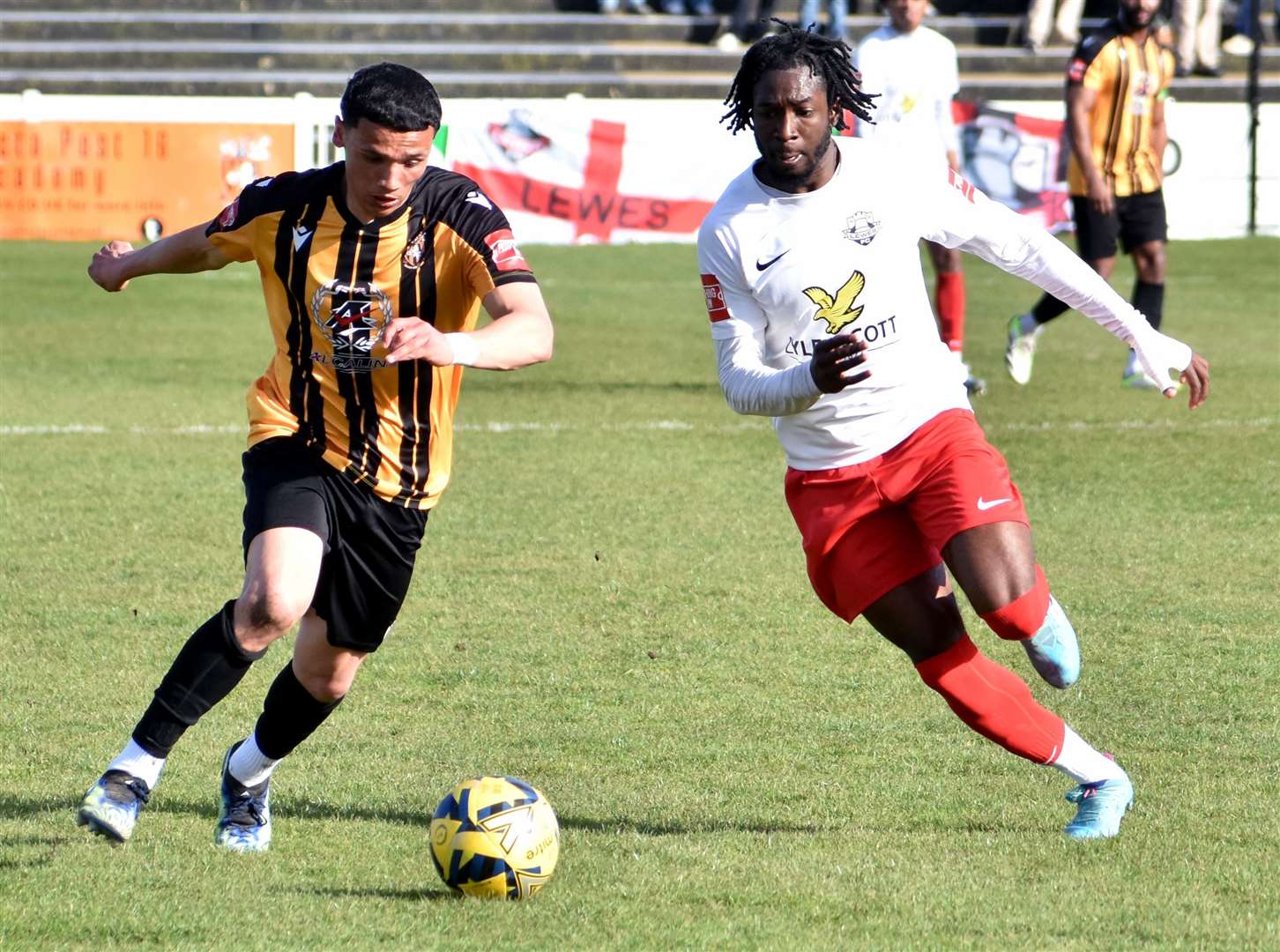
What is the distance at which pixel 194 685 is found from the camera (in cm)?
450

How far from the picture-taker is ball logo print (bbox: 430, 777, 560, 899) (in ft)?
14.0

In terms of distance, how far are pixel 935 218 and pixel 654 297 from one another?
12907 mm

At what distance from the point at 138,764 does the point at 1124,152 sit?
29.9 feet

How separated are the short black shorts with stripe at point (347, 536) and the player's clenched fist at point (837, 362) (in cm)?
116

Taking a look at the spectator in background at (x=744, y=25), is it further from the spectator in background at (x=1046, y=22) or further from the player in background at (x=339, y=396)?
the player in background at (x=339, y=396)

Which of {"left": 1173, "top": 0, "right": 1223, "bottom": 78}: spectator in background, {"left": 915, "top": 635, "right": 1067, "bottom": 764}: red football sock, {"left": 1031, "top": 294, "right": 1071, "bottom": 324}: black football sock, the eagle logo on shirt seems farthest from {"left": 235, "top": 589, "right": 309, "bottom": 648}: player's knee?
{"left": 1173, "top": 0, "right": 1223, "bottom": 78}: spectator in background

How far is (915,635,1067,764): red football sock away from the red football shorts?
24 centimetres

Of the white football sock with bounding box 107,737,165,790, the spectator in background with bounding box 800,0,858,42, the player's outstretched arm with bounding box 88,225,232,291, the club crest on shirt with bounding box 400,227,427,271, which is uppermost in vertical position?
the spectator in background with bounding box 800,0,858,42

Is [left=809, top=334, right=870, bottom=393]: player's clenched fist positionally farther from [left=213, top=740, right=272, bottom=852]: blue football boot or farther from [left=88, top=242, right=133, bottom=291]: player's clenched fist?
[left=88, top=242, right=133, bottom=291]: player's clenched fist

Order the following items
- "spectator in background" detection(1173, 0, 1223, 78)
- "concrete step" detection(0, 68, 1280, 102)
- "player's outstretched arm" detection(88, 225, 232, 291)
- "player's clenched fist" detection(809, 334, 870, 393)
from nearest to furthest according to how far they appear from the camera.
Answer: "player's clenched fist" detection(809, 334, 870, 393) < "player's outstretched arm" detection(88, 225, 232, 291) < "concrete step" detection(0, 68, 1280, 102) < "spectator in background" detection(1173, 0, 1223, 78)

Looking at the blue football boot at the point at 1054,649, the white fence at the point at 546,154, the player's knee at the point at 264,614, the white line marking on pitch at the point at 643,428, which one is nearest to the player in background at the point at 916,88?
the white line marking on pitch at the point at 643,428

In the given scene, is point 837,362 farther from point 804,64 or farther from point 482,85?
point 482,85

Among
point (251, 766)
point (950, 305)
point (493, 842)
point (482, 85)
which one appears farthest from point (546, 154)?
point (493, 842)

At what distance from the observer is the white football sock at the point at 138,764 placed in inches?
174
